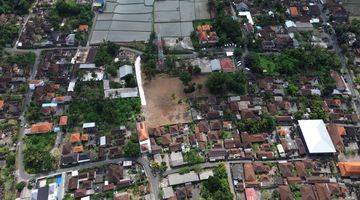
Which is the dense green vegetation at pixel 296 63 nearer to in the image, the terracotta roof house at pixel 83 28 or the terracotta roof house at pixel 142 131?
the terracotta roof house at pixel 142 131

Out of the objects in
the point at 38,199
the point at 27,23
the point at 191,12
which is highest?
the point at 27,23

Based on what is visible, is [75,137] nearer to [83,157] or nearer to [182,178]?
[83,157]

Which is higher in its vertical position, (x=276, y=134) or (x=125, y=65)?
(x=125, y=65)

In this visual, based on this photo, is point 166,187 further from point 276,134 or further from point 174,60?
point 174,60

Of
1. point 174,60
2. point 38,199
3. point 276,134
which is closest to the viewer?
point 38,199

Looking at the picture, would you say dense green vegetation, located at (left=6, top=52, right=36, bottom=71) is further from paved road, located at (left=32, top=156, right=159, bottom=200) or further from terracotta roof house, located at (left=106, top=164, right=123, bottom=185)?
terracotta roof house, located at (left=106, top=164, right=123, bottom=185)

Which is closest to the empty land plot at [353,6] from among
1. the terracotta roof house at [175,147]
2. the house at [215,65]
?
the house at [215,65]

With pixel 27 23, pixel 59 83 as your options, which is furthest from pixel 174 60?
pixel 27 23
